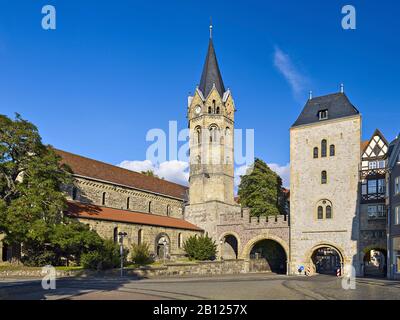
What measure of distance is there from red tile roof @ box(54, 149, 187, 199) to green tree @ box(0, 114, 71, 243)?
9.96m

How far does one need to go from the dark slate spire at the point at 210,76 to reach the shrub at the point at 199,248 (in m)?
18.0

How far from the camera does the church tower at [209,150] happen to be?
174ft

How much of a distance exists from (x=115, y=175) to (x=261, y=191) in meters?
17.8

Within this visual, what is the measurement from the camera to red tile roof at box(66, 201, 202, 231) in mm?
39812

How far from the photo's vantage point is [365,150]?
39875mm

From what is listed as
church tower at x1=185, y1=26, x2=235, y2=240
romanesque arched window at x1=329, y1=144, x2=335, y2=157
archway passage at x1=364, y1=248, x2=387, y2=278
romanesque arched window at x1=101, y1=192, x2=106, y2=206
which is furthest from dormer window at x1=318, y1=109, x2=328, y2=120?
romanesque arched window at x1=101, y1=192, x2=106, y2=206

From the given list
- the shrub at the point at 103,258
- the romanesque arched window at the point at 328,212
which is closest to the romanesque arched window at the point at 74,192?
the shrub at the point at 103,258

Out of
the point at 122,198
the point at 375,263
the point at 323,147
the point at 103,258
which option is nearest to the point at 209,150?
the point at 122,198

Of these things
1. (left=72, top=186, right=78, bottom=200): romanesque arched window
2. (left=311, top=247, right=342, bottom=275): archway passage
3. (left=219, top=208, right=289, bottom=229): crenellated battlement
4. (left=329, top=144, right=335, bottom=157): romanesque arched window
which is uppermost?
(left=329, top=144, right=335, bottom=157): romanesque arched window

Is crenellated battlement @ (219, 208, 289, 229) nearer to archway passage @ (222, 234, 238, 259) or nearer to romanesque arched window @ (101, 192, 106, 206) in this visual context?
archway passage @ (222, 234, 238, 259)

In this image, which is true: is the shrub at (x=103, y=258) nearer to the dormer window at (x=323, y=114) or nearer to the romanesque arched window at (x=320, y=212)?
the romanesque arched window at (x=320, y=212)

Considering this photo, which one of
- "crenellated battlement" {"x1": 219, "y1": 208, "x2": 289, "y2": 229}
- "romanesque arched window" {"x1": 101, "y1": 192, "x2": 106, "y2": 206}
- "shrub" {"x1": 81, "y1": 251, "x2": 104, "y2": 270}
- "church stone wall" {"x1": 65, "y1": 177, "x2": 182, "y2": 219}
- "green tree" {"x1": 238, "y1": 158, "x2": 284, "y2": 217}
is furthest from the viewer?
"green tree" {"x1": 238, "y1": 158, "x2": 284, "y2": 217}

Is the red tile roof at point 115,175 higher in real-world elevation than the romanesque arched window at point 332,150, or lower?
lower
